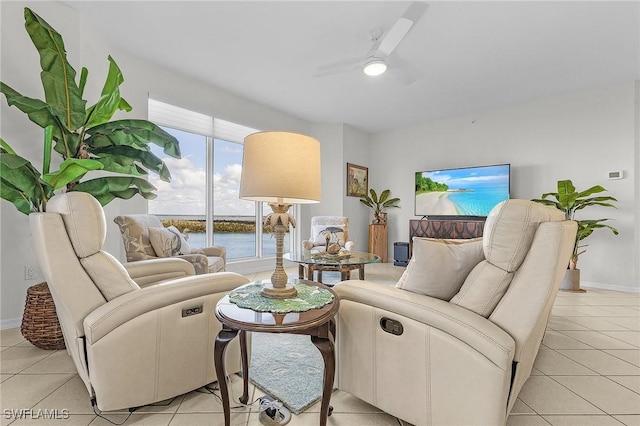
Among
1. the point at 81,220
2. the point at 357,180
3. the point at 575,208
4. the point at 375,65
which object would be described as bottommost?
the point at 81,220

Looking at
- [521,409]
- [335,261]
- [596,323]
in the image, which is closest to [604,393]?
[521,409]

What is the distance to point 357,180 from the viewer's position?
6.08 m

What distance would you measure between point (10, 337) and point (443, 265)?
3250 mm

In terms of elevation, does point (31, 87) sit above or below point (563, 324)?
above

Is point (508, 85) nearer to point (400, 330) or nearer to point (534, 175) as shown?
point (534, 175)

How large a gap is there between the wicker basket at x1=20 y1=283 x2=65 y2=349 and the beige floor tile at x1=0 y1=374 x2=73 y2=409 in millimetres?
339

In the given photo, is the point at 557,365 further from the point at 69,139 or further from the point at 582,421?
the point at 69,139

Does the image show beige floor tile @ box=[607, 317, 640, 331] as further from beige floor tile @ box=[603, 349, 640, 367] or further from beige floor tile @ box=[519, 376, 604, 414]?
beige floor tile @ box=[519, 376, 604, 414]

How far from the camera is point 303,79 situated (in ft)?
12.5

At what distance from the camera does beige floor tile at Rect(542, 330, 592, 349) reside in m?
2.21

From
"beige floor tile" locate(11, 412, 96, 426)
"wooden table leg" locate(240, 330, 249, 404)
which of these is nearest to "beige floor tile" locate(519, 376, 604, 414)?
"wooden table leg" locate(240, 330, 249, 404)

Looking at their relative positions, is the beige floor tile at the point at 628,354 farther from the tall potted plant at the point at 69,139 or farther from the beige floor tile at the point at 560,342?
the tall potted plant at the point at 69,139

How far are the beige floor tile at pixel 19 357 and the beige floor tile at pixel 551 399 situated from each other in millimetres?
3066

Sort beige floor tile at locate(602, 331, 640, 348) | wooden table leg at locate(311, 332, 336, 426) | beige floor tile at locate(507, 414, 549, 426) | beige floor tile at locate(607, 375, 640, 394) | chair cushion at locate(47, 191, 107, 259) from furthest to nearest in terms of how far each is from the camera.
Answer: beige floor tile at locate(602, 331, 640, 348) < beige floor tile at locate(607, 375, 640, 394) < beige floor tile at locate(507, 414, 549, 426) < chair cushion at locate(47, 191, 107, 259) < wooden table leg at locate(311, 332, 336, 426)
